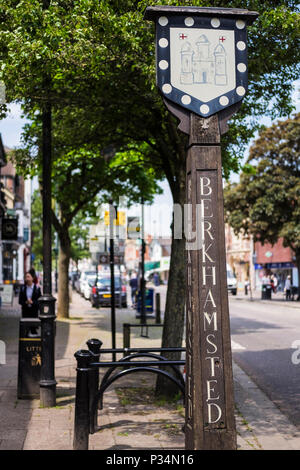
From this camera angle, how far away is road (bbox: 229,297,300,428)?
8894 millimetres

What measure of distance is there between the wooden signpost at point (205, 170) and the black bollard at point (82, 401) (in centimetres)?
97

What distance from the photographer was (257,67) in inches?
339

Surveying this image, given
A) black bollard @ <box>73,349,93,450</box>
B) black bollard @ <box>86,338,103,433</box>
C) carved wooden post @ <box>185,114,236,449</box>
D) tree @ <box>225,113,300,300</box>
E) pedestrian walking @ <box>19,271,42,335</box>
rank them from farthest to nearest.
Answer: tree @ <box>225,113,300,300</box>
pedestrian walking @ <box>19,271,42,335</box>
black bollard @ <box>86,338,103,433</box>
black bollard @ <box>73,349,93,450</box>
carved wooden post @ <box>185,114,236,449</box>

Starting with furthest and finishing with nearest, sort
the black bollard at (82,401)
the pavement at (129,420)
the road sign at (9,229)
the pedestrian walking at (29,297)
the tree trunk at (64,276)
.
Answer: the road sign at (9,229), the tree trunk at (64,276), the pedestrian walking at (29,297), the pavement at (129,420), the black bollard at (82,401)

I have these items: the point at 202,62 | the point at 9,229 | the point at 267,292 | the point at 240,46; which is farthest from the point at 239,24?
the point at 267,292

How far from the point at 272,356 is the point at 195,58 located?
9.61m

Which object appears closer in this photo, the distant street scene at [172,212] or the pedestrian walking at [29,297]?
the distant street scene at [172,212]

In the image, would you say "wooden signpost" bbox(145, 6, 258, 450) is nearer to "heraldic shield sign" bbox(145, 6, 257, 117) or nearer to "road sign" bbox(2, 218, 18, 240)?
"heraldic shield sign" bbox(145, 6, 257, 117)

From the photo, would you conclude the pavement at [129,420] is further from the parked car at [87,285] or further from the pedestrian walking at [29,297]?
the parked car at [87,285]

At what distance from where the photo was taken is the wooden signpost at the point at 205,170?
4.32 meters

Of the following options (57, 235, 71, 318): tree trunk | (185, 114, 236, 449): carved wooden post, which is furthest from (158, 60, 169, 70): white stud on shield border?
(57, 235, 71, 318): tree trunk

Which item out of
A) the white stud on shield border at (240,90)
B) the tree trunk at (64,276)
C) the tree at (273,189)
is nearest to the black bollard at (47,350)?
the white stud on shield border at (240,90)

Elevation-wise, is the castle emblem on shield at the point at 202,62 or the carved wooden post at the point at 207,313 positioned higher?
the castle emblem on shield at the point at 202,62

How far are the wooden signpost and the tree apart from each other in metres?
32.1
